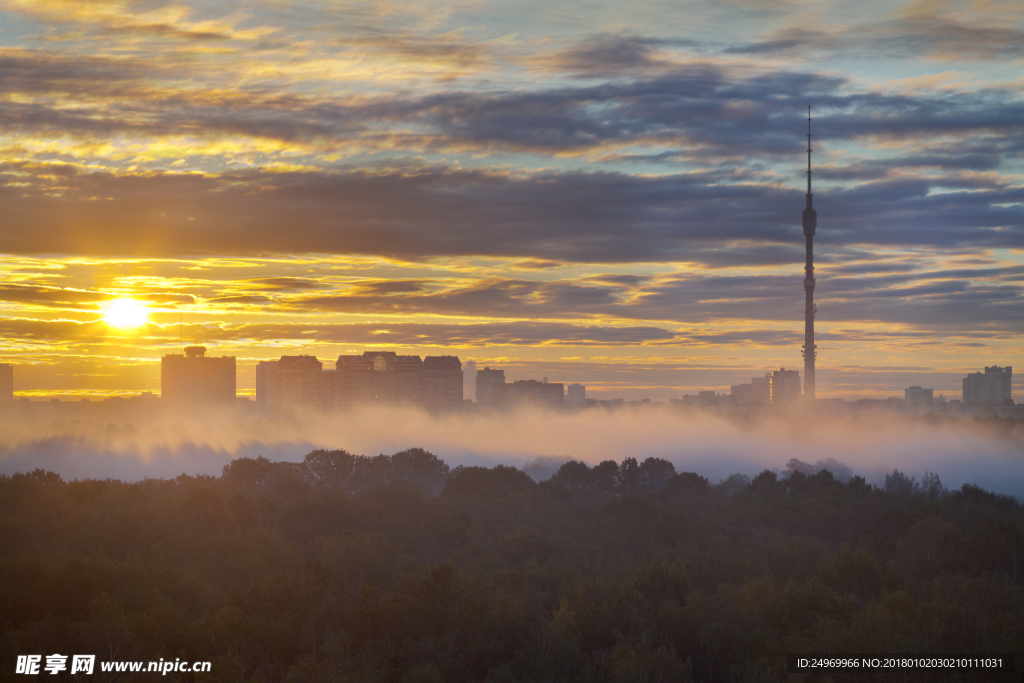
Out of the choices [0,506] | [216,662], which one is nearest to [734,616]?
[216,662]

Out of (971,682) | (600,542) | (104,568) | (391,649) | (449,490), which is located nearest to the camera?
(971,682)

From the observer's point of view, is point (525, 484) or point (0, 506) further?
point (525, 484)

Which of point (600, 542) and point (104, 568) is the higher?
point (104, 568)

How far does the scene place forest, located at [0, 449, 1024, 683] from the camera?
3819 centimetres

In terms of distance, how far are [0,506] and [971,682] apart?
59154 mm

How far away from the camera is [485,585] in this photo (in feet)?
159

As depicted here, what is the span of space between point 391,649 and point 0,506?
123 ft

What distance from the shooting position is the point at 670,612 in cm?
4509

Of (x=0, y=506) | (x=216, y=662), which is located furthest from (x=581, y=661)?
(x=0, y=506)

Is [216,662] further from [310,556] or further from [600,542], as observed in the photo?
[600,542]

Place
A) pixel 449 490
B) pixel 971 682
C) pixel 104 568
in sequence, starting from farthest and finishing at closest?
pixel 449 490 < pixel 104 568 < pixel 971 682

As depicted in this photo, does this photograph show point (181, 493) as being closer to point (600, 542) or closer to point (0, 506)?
point (0, 506)

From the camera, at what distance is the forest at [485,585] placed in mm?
38188

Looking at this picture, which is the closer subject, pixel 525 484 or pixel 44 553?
pixel 44 553
